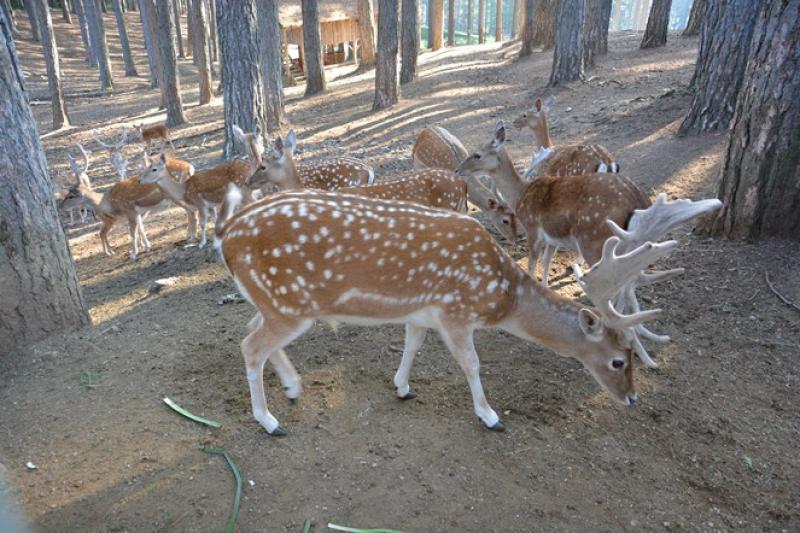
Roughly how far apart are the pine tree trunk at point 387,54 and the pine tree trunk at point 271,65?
242 cm

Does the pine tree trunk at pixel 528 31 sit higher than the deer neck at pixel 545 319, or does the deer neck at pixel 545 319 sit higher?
the pine tree trunk at pixel 528 31

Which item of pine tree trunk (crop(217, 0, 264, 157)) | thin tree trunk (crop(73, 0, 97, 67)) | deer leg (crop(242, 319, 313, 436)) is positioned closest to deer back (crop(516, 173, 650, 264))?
deer leg (crop(242, 319, 313, 436))

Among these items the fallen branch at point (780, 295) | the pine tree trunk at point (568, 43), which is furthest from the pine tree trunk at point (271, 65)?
the fallen branch at point (780, 295)

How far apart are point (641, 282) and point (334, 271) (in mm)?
1979

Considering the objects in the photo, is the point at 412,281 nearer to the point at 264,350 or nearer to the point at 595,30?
the point at 264,350

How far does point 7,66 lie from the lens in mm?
3951

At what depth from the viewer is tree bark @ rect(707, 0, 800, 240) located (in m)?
4.76

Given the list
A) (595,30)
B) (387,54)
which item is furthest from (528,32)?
(387,54)

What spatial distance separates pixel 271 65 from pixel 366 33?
9.14 meters

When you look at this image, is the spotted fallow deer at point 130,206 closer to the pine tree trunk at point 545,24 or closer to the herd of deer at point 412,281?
the herd of deer at point 412,281

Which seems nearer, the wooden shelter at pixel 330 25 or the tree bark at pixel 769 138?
the tree bark at pixel 769 138

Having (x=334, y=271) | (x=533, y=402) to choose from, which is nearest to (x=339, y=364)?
(x=334, y=271)

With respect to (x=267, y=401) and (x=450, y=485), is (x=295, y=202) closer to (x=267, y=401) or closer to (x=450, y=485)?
(x=267, y=401)

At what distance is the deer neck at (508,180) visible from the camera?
6.08m
